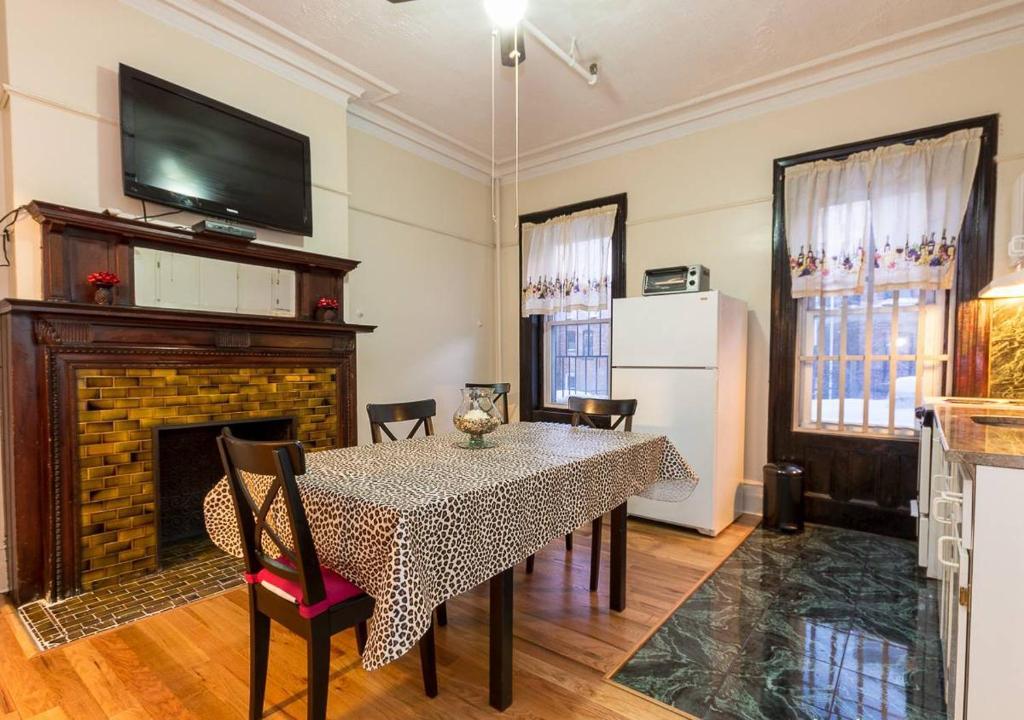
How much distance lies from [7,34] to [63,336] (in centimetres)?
144

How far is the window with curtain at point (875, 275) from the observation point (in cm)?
308

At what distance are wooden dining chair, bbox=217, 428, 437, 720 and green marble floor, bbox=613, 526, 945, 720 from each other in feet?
3.61

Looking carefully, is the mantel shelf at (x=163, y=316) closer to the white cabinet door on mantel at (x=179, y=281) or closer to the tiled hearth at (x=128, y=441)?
the white cabinet door on mantel at (x=179, y=281)

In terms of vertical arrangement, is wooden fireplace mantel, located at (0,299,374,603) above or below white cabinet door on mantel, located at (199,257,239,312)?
below

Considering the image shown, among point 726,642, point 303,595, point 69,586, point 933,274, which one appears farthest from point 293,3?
point 933,274

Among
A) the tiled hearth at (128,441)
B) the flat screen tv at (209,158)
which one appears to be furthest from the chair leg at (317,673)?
the flat screen tv at (209,158)

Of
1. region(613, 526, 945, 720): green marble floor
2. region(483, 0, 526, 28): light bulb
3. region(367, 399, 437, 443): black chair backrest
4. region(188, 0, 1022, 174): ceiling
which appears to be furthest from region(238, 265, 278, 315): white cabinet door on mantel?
region(613, 526, 945, 720): green marble floor

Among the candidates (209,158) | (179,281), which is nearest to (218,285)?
(179,281)

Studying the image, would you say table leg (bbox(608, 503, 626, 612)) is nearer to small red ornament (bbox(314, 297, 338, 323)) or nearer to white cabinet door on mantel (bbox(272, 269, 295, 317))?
small red ornament (bbox(314, 297, 338, 323))

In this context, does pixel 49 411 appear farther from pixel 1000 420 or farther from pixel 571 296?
pixel 1000 420

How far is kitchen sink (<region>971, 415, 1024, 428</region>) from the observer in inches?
78.1

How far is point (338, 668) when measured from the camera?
6.35 feet

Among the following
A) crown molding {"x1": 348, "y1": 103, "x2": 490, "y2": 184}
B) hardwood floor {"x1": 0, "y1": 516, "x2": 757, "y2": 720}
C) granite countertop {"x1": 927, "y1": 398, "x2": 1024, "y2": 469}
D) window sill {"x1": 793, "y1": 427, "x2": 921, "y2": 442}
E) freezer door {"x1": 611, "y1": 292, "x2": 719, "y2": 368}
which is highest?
crown molding {"x1": 348, "y1": 103, "x2": 490, "y2": 184}

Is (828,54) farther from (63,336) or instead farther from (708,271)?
(63,336)
